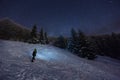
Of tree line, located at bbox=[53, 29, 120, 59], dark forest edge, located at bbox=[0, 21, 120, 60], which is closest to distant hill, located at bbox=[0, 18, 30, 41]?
dark forest edge, located at bbox=[0, 21, 120, 60]

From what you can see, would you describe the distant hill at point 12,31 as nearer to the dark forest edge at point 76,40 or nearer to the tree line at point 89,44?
the dark forest edge at point 76,40

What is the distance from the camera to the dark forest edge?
38.6 meters

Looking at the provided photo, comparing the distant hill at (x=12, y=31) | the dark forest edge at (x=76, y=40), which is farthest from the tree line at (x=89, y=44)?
the distant hill at (x=12, y=31)

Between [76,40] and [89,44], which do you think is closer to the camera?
[89,44]

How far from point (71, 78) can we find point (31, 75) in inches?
207

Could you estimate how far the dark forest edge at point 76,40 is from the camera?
38625 mm

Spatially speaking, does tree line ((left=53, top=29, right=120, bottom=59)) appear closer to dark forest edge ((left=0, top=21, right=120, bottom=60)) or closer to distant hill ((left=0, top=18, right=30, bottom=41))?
dark forest edge ((left=0, top=21, right=120, bottom=60))

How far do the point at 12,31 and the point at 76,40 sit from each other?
2282cm

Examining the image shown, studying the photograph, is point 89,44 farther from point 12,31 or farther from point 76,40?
point 12,31

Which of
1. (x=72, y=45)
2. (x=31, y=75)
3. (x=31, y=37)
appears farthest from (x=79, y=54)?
(x=31, y=75)

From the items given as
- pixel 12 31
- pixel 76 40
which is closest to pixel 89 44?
pixel 76 40

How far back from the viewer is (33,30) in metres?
44.4

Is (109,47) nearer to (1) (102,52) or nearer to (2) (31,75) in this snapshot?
(1) (102,52)

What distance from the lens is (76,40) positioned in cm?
4262
